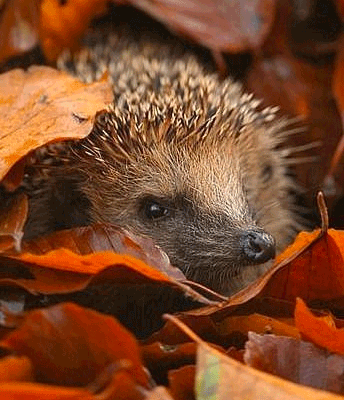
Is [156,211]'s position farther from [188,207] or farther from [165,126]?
[165,126]

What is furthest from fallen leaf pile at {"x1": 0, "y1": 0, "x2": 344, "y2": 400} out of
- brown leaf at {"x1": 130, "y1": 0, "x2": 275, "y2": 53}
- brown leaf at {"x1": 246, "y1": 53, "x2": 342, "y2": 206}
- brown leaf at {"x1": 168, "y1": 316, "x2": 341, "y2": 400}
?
brown leaf at {"x1": 130, "y1": 0, "x2": 275, "y2": 53}

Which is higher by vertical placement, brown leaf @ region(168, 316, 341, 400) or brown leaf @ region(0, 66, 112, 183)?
brown leaf @ region(0, 66, 112, 183)

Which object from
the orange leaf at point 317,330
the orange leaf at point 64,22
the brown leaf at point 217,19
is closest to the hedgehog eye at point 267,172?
the brown leaf at point 217,19

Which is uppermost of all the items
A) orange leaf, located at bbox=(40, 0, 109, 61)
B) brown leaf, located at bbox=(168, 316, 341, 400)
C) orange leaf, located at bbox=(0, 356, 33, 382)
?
orange leaf, located at bbox=(40, 0, 109, 61)

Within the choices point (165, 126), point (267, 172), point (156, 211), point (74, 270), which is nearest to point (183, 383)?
point (74, 270)

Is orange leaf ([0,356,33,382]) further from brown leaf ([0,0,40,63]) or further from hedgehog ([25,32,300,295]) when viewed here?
brown leaf ([0,0,40,63])

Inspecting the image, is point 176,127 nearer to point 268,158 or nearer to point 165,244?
point 165,244

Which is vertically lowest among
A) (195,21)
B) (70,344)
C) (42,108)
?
(70,344)
